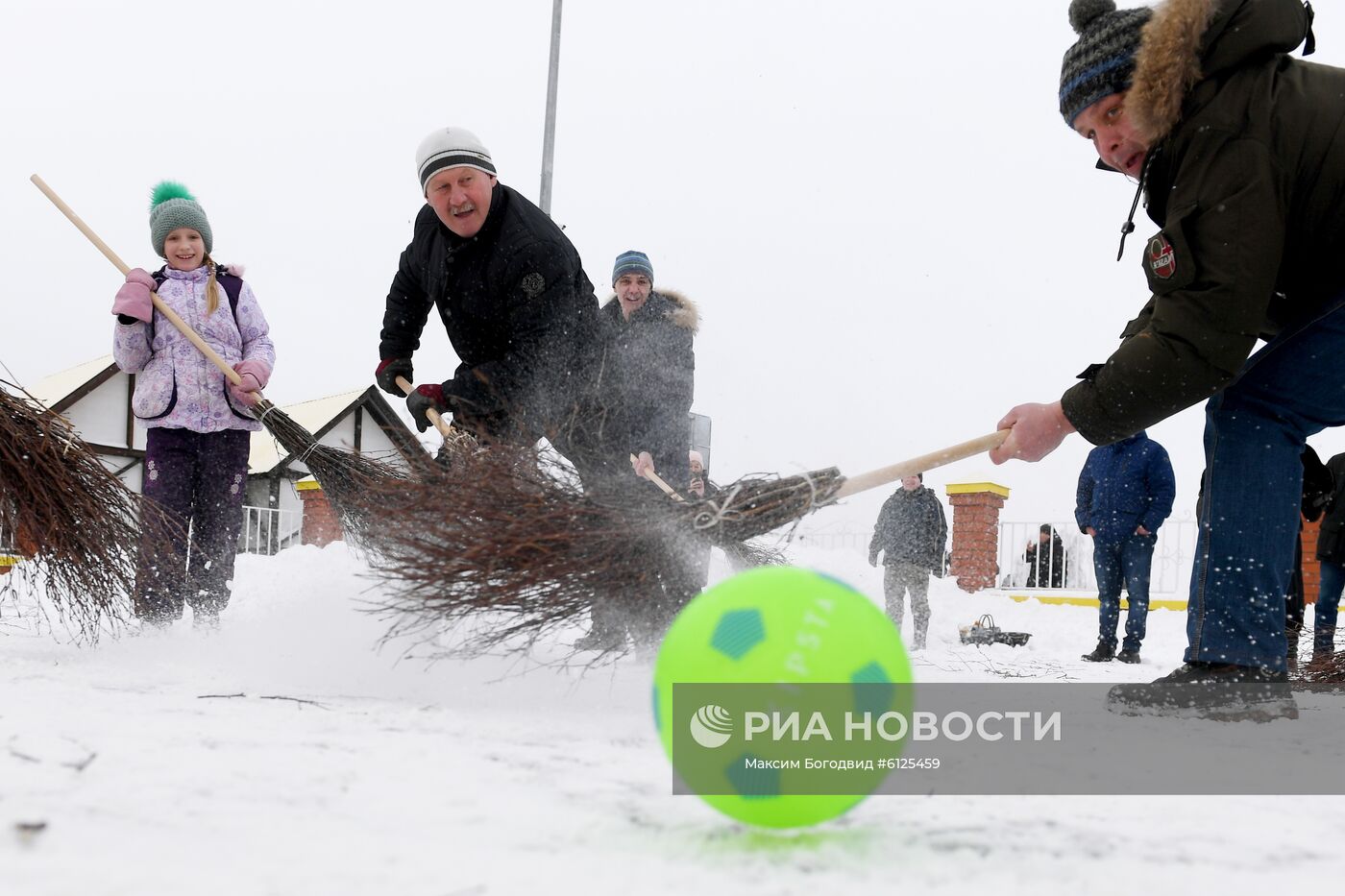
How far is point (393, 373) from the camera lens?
4125 mm

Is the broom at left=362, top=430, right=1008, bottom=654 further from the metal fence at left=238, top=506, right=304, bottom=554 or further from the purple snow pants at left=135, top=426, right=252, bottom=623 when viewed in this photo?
the metal fence at left=238, top=506, right=304, bottom=554

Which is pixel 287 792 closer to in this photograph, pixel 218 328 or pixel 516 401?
pixel 516 401

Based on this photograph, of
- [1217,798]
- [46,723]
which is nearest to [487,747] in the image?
[46,723]

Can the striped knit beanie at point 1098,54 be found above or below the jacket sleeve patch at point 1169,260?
above

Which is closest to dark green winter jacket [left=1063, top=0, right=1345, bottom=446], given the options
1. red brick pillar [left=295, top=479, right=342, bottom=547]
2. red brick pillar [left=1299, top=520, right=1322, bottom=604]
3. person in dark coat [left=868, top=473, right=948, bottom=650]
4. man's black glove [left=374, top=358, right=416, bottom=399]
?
man's black glove [left=374, top=358, right=416, bottom=399]

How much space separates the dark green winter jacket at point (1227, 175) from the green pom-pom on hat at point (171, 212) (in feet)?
12.2

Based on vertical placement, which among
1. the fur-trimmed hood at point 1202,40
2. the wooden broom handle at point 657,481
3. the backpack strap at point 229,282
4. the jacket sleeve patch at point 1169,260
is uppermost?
the fur-trimmed hood at point 1202,40

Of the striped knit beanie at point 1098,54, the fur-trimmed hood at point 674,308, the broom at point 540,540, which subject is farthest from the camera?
the fur-trimmed hood at point 674,308

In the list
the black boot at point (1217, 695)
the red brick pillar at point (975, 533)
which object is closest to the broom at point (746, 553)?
the black boot at point (1217, 695)

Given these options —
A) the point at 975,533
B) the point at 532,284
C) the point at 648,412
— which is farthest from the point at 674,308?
the point at 975,533

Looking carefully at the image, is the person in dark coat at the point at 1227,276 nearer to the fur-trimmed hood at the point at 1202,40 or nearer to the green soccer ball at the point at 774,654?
the fur-trimmed hood at the point at 1202,40

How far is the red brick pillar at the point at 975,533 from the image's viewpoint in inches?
475

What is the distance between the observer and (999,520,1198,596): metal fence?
11729 millimetres

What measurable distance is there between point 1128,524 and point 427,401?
467cm
